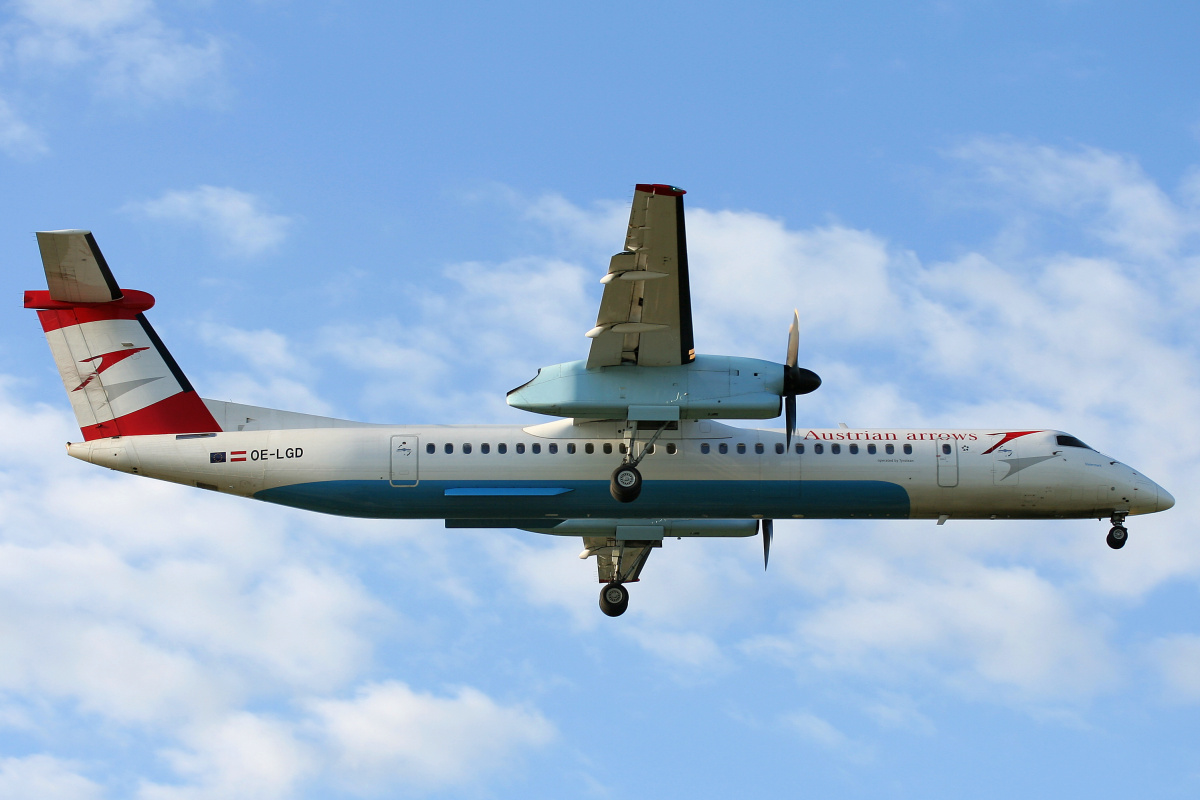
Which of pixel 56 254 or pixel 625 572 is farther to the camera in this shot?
pixel 625 572

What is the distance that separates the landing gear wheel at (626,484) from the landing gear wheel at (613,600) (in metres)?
5.75

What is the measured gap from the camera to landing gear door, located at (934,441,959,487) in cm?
2761

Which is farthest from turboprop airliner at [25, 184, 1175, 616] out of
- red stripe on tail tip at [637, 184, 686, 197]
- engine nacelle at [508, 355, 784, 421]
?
red stripe on tail tip at [637, 184, 686, 197]

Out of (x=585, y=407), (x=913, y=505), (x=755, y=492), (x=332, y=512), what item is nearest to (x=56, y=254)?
(x=332, y=512)

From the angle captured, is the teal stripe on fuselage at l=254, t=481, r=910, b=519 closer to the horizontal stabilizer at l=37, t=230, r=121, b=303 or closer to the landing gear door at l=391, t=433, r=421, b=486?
the landing gear door at l=391, t=433, r=421, b=486

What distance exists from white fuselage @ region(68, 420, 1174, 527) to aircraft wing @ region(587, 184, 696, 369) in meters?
2.15

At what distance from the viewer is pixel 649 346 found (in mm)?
25500

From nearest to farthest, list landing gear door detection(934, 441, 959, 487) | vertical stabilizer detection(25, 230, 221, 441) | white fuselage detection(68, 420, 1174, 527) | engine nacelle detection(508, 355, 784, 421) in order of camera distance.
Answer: engine nacelle detection(508, 355, 784, 421)
white fuselage detection(68, 420, 1174, 527)
vertical stabilizer detection(25, 230, 221, 441)
landing gear door detection(934, 441, 959, 487)

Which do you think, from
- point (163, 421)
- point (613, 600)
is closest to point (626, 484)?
point (613, 600)

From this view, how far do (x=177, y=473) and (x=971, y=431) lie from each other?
620 inches

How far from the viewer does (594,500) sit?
27.1 m

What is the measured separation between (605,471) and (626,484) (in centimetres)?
82

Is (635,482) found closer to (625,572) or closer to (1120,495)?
(625,572)

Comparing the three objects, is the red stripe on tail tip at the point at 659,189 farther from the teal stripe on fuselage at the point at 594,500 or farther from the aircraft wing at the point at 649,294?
the teal stripe on fuselage at the point at 594,500
